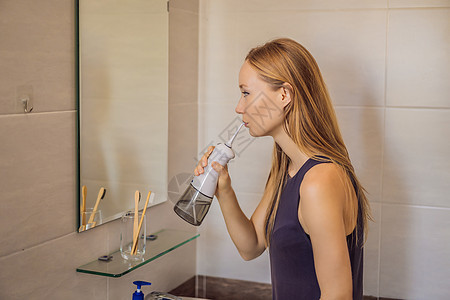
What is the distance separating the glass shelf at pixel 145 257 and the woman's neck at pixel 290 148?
51 cm

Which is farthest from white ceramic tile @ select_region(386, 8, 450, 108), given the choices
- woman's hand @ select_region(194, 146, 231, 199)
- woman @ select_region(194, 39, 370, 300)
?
woman's hand @ select_region(194, 146, 231, 199)

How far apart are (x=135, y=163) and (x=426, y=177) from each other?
996 mm

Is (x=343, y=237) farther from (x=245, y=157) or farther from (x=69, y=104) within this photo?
(x=245, y=157)

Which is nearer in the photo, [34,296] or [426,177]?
[34,296]

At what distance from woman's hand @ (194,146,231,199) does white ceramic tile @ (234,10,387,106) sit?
2.24ft

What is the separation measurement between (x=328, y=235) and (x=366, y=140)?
85 cm

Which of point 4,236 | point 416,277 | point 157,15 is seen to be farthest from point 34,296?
point 416,277

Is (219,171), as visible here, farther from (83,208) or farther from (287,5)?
(287,5)

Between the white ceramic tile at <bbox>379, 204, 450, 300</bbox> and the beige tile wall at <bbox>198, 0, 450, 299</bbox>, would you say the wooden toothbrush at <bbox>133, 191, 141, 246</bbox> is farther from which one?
the white ceramic tile at <bbox>379, 204, 450, 300</bbox>

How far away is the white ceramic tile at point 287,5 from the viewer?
1850mm

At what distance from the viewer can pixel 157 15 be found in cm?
171

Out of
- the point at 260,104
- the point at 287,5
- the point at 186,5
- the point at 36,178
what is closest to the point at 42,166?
the point at 36,178

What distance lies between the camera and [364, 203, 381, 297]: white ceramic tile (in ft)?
6.23

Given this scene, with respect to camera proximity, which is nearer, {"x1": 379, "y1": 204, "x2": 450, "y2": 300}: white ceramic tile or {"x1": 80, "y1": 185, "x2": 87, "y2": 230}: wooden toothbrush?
{"x1": 80, "y1": 185, "x2": 87, "y2": 230}: wooden toothbrush
